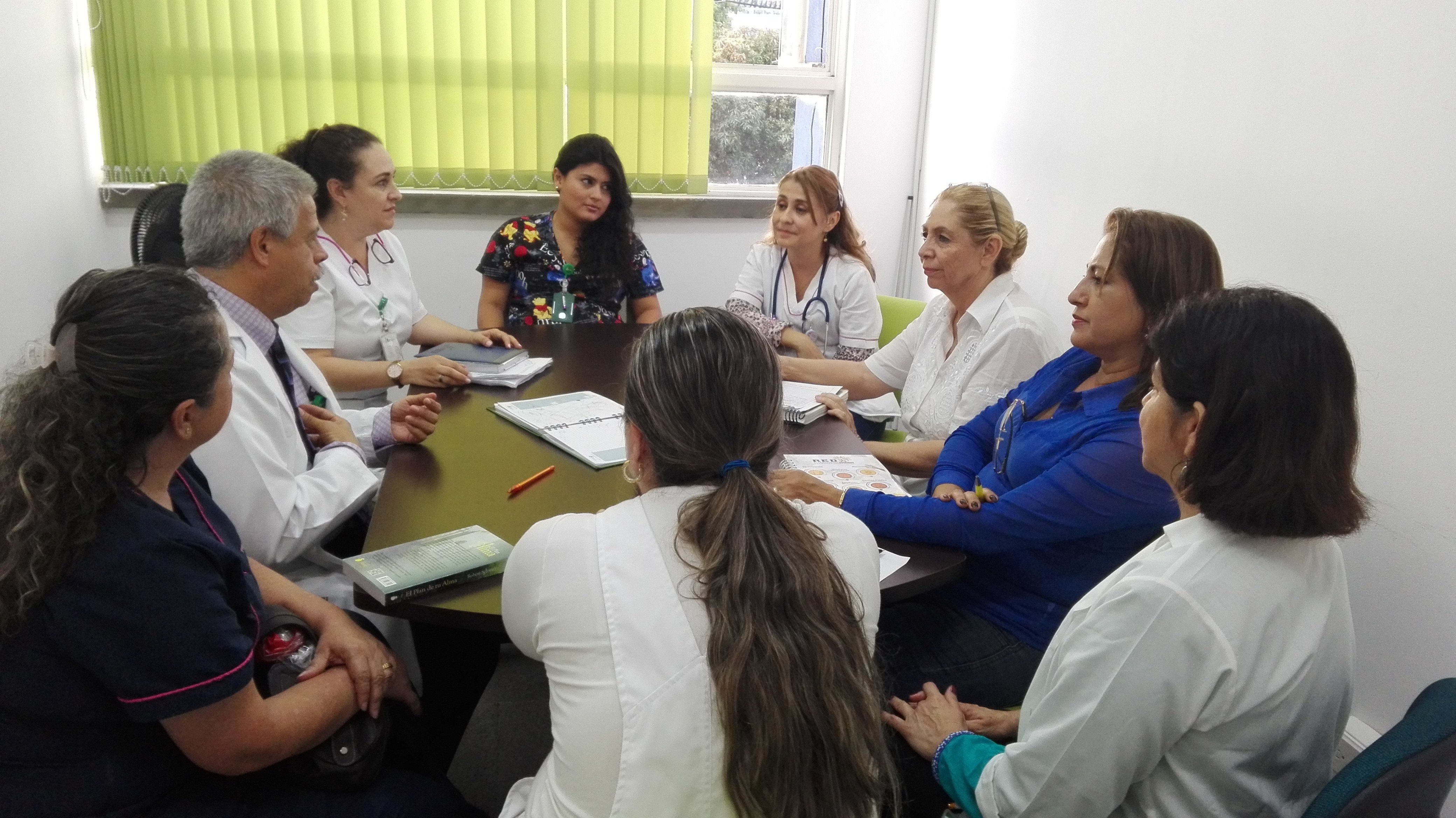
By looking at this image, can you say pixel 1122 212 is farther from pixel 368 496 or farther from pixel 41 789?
pixel 41 789

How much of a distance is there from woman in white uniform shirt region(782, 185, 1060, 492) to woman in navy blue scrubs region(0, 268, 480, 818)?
4.57 ft

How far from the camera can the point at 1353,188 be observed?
5.95 feet

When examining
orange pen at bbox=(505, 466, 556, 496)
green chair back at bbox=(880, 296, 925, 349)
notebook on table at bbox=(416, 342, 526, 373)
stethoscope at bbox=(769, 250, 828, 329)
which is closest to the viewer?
orange pen at bbox=(505, 466, 556, 496)

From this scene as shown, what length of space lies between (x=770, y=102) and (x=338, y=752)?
3.56 m

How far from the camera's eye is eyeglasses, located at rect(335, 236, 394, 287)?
106 inches

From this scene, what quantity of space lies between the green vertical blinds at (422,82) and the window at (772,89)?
17 centimetres

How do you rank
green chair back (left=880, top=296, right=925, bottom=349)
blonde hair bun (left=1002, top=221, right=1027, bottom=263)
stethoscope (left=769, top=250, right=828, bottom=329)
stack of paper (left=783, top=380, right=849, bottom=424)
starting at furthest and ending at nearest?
stethoscope (left=769, top=250, right=828, bottom=329)
green chair back (left=880, top=296, right=925, bottom=349)
blonde hair bun (left=1002, top=221, right=1027, bottom=263)
stack of paper (left=783, top=380, right=849, bottom=424)

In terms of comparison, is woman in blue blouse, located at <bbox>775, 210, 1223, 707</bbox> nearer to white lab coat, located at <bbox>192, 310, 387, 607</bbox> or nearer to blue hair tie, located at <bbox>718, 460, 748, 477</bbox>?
blue hair tie, located at <bbox>718, 460, 748, 477</bbox>

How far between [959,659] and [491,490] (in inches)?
34.2

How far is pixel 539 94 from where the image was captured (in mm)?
3881

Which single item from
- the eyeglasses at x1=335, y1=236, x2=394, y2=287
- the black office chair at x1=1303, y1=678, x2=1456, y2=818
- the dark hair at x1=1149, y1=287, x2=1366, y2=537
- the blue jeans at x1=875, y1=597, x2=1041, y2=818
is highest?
the dark hair at x1=1149, y1=287, x2=1366, y2=537

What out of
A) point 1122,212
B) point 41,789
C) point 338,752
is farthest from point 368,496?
point 1122,212

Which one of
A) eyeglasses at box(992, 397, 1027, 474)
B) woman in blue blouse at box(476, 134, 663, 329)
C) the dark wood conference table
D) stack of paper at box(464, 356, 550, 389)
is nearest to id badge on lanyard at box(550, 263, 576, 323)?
woman in blue blouse at box(476, 134, 663, 329)

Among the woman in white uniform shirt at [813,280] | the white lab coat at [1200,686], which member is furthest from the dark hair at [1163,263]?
the woman in white uniform shirt at [813,280]
